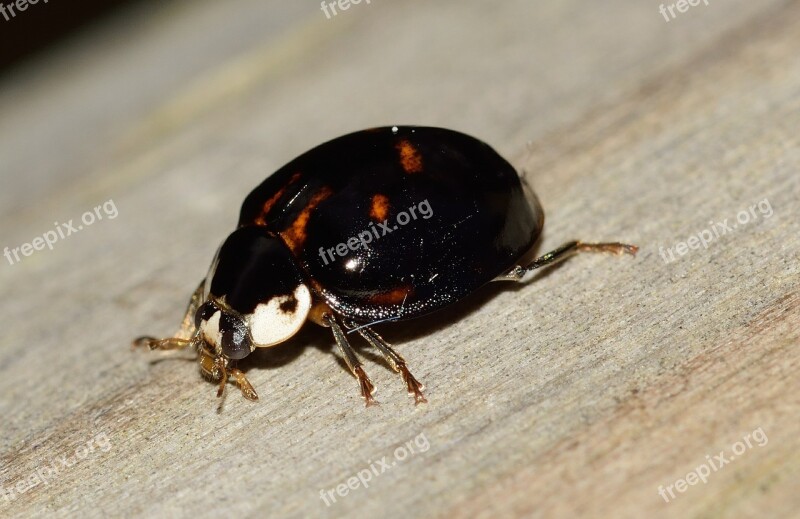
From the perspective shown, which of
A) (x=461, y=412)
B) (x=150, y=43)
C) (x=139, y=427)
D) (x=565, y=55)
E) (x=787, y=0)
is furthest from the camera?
(x=150, y=43)

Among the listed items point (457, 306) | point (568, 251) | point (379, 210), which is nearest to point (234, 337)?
point (379, 210)

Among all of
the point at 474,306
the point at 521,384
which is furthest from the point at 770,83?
the point at 521,384

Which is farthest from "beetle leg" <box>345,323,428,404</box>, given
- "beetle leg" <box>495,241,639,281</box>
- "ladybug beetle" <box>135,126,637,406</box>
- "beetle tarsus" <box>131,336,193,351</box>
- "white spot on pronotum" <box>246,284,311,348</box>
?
"beetle tarsus" <box>131,336,193,351</box>

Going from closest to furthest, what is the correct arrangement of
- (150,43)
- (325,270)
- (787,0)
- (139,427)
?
(139,427)
(325,270)
(787,0)
(150,43)

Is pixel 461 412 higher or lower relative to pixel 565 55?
lower

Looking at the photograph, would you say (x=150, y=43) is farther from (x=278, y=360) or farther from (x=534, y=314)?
(x=534, y=314)

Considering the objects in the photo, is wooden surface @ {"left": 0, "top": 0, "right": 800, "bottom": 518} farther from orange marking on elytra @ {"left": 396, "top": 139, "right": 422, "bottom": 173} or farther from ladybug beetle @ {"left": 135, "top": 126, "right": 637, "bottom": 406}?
orange marking on elytra @ {"left": 396, "top": 139, "right": 422, "bottom": 173}

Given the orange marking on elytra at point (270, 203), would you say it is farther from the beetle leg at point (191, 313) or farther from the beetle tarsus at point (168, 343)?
the beetle tarsus at point (168, 343)
